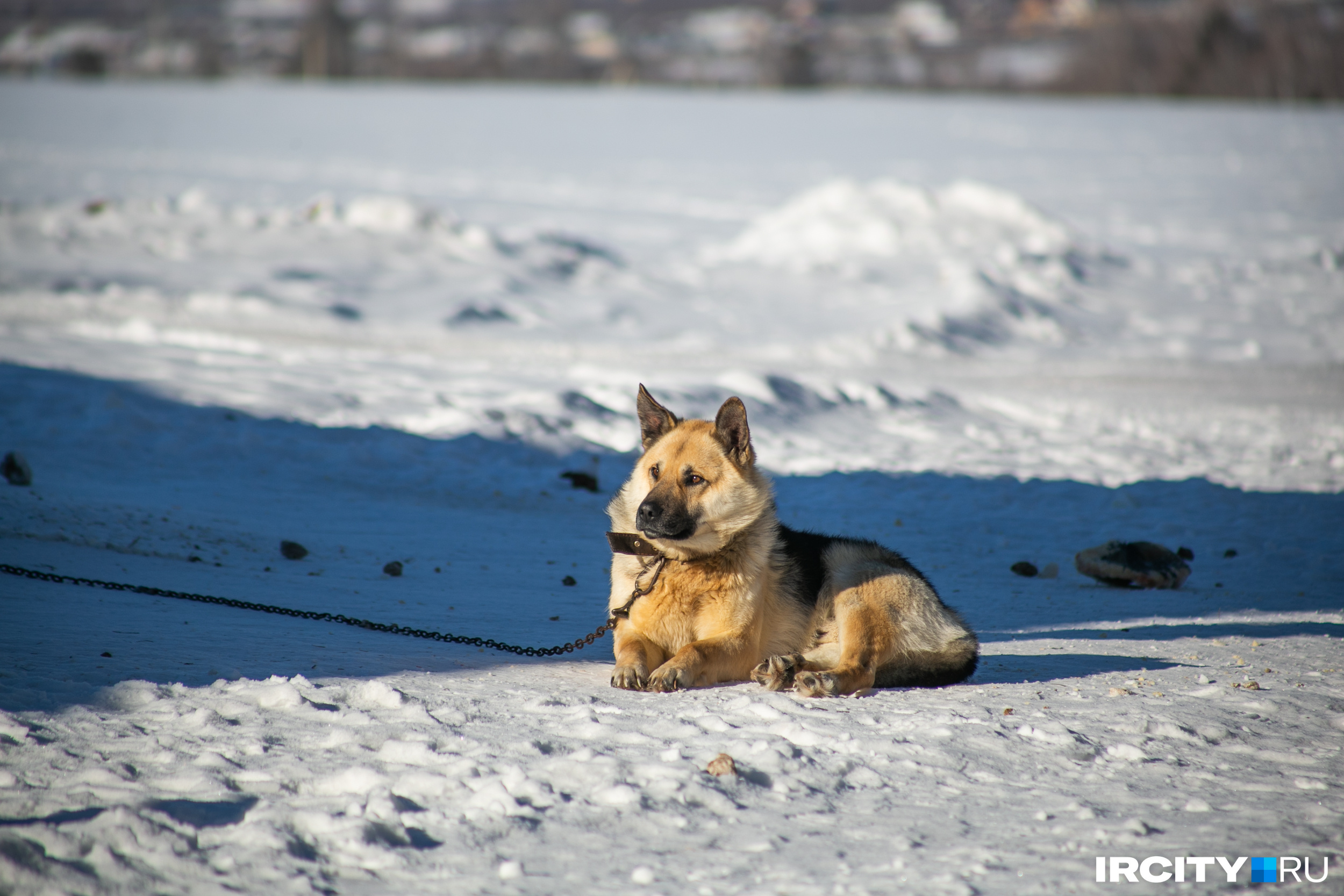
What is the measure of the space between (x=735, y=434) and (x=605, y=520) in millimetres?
3771

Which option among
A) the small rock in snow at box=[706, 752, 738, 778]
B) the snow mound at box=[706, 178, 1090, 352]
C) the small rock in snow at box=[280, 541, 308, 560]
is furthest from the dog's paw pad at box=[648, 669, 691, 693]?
the snow mound at box=[706, 178, 1090, 352]

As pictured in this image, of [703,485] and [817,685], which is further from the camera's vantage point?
[703,485]

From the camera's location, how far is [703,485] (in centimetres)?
447

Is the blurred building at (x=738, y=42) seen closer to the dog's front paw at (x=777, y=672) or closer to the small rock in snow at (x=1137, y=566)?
the small rock in snow at (x=1137, y=566)

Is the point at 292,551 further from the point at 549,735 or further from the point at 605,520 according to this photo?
the point at 549,735

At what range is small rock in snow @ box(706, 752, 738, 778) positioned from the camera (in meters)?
3.46

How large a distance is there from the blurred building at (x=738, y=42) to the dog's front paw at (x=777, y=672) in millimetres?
47089

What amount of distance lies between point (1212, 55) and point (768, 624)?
51.8 metres

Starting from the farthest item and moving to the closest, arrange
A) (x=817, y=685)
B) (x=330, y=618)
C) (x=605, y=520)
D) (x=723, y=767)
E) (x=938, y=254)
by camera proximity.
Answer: (x=938, y=254) → (x=605, y=520) → (x=330, y=618) → (x=817, y=685) → (x=723, y=767)

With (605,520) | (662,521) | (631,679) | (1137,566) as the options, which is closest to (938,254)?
(605,520)

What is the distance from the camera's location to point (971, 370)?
556 inches

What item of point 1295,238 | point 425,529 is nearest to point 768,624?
point 425,529

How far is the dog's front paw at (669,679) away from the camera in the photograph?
4.26 metres

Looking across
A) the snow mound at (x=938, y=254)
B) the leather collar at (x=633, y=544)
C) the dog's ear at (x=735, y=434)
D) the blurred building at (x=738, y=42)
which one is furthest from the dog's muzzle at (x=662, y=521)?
the blurred building at (x=738, y=42)
